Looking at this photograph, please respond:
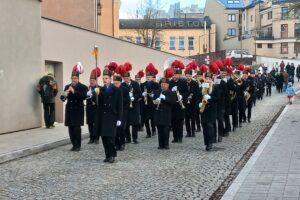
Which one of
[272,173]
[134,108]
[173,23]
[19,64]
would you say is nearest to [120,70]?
[134,108]

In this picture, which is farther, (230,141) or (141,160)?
(230,141)

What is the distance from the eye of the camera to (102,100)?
1052 cm

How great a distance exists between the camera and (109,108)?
34.2 feet

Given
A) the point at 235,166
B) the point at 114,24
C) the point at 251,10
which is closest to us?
the point at 235,166

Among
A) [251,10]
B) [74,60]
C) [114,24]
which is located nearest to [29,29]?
[74,60]

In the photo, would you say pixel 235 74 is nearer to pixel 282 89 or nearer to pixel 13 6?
pixel 13 6

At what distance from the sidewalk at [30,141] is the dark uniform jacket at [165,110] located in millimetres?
2739

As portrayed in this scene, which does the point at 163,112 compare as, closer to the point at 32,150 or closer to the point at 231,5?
the point at 32,150

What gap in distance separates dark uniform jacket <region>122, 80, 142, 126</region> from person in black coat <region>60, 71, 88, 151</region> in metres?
1.72

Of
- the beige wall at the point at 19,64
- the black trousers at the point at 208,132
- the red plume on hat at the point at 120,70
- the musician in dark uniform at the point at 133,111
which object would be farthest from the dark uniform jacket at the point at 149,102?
the beige wall at the point at 19,64

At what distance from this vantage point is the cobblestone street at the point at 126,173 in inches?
304

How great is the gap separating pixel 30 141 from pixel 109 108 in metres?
3.78

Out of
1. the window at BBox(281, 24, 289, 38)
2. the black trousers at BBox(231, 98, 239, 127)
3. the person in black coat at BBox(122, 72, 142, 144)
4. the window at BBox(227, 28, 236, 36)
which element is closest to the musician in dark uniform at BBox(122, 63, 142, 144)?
the person in black coat at BBox(122, 72, 142, 144)

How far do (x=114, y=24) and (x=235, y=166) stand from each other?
27.8m
